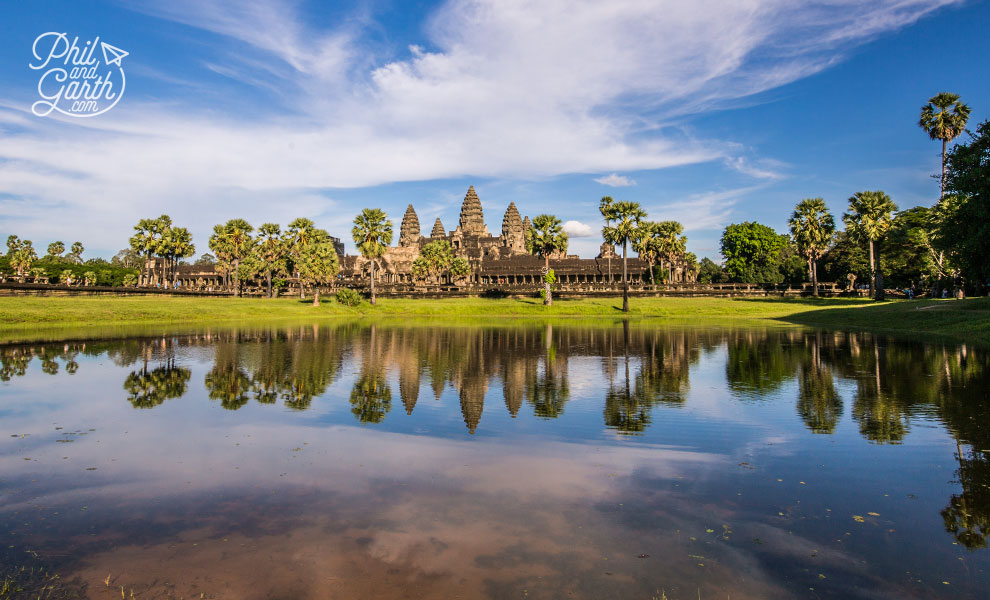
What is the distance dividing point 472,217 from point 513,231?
16.2m

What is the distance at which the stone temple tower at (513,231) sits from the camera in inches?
6467

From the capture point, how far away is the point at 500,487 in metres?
9.09

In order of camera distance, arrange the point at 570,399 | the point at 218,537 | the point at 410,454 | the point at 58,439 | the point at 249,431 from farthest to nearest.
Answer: the point at 570,399 → the point at 249,431 → the point at 58,439 → the point at 410,454 → the point at 218,537

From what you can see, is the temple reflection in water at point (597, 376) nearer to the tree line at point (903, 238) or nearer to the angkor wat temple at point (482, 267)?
the tree line at point (903, 238)

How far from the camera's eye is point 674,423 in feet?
44.7

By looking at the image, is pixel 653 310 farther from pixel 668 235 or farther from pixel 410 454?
pixel 410 454

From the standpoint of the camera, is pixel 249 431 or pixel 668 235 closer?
pixel 249 431

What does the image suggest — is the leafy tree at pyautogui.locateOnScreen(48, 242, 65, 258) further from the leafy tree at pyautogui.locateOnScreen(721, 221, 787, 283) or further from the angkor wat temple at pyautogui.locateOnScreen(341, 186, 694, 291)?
the leafy tree at pyautogui.locateOnScreen(721, 221, 787, 283)

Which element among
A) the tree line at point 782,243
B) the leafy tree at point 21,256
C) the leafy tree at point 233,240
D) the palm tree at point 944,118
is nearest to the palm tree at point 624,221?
the tree line at point 782,243

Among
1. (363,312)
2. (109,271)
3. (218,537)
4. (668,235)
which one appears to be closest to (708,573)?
(218,537)

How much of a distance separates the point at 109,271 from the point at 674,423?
16862 cm

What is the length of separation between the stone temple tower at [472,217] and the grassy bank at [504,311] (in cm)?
9242

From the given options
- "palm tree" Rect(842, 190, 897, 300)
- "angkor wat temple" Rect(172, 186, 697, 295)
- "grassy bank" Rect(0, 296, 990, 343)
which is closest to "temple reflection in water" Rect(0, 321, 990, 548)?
"grassy bank" Rect(0, 296, 990, 343)

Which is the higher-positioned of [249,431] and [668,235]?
[668,235]
